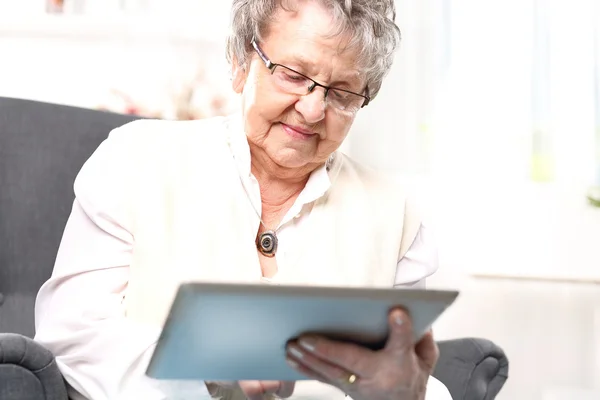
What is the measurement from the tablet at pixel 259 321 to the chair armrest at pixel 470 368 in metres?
0.77

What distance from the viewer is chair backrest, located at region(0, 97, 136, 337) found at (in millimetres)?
1981

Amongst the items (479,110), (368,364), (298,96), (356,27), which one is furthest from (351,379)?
(479,110)

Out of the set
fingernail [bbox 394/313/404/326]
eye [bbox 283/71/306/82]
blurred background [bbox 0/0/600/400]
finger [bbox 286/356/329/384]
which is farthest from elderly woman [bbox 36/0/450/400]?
blurred background [bbox 0/0/600/400]

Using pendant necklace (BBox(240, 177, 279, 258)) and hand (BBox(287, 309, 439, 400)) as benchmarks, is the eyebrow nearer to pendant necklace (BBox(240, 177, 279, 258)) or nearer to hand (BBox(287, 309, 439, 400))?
pendant necklace (BBox(240, 177, 279, 258))

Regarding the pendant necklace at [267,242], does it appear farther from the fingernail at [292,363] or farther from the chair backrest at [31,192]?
the chair backrest at [31,192]

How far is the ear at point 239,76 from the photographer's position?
5.61 feet

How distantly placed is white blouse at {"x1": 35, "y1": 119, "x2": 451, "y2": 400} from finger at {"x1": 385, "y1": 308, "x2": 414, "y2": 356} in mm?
375

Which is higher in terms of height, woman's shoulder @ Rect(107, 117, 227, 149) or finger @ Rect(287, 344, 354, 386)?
woman's shoulder @ Rect(107, 117, 227, 149)

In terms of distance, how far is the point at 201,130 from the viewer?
175 centimetres

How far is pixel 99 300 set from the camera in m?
1.48

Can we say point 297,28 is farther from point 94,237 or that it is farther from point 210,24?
point 210,24

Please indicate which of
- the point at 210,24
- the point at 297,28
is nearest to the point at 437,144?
the point at 210,24

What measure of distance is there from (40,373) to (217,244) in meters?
0.41

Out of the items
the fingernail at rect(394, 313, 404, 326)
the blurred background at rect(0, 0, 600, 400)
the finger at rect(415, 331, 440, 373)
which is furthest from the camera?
the blurred background at rect(0, 0, 600, 400)
